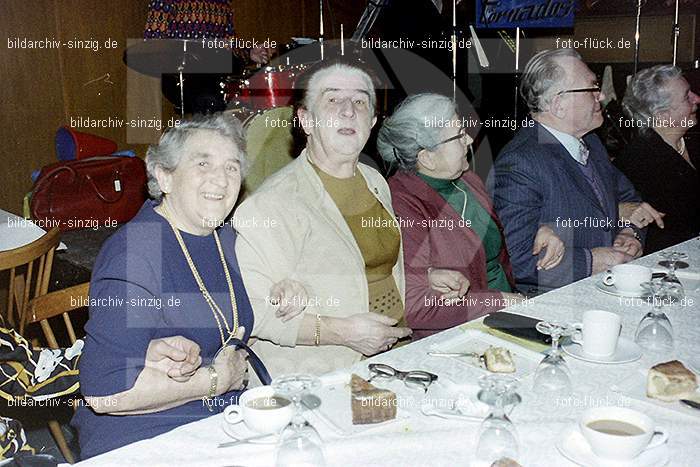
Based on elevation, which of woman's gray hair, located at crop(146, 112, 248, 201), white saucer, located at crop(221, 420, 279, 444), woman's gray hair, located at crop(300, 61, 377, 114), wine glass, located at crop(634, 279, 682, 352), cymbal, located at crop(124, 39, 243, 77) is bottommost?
white saucer, located at crop(221, 420, 279, 444)

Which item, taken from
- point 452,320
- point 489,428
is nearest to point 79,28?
point 452,320

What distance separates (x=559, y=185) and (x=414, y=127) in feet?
2.23

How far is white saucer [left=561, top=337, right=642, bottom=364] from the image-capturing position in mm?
1647

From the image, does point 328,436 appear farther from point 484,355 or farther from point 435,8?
point 435,8

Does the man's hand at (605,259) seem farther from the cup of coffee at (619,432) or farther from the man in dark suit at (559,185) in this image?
the cup of coffee at (619,432)

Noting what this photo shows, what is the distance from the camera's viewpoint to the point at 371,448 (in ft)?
4.27

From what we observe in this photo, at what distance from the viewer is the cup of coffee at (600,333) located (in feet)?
5.41

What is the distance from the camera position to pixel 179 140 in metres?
1.92

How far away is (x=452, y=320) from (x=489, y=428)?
1.23 m

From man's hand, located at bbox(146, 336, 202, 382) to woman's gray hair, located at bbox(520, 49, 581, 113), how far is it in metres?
1.89

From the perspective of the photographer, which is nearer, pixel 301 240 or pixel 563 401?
pixel 563 401

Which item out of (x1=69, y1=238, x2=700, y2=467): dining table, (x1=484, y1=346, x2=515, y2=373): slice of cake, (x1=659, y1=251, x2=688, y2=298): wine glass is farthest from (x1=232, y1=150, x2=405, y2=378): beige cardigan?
(x1=659, y1=251, x2=688, y2=298): wine glass

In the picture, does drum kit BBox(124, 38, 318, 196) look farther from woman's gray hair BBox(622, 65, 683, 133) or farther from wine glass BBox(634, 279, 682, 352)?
woman's gray hair BBox(622, 65, 683, 133)

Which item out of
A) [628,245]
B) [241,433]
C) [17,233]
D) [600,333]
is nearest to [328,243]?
[600,333]
